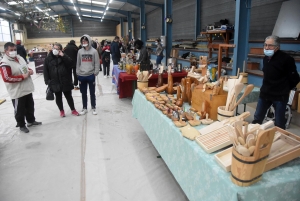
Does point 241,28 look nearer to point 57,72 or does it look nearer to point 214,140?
point 57,72

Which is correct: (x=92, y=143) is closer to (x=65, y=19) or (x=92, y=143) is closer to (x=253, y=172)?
(x=253, y=172)

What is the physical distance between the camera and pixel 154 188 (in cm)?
211

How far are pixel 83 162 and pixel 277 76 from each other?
2.21 m

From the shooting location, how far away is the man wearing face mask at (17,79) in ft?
10.0

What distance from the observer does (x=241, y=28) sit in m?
4.49

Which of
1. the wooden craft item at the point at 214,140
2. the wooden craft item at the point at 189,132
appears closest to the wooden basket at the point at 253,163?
the wooden craft item at the point at 214,140

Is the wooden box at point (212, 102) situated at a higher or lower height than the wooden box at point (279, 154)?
higher

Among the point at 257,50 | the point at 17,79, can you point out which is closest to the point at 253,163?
the point at 17,79

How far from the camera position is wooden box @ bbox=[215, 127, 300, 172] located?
1192mm

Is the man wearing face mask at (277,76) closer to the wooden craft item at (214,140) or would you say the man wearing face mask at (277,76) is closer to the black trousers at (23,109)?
the wooden craft item at (214,140)

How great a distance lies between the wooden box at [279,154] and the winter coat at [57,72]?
10.2 ft

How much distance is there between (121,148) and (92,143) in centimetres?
43

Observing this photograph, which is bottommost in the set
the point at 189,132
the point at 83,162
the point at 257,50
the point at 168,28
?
the point at 83,162

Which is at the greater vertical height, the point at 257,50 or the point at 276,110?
the point at 257,50
